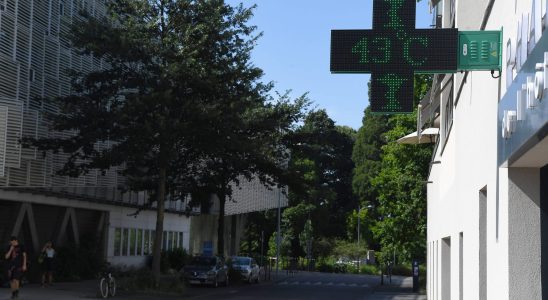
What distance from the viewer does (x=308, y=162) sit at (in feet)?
280

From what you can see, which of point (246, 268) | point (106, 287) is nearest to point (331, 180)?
point (246, 268)

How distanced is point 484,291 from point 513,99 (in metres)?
3.24

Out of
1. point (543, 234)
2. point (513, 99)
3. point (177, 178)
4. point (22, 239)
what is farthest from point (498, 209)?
point (177, 178)

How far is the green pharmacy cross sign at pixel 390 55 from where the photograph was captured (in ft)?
24.3

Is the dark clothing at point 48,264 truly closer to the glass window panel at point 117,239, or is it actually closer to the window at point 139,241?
the glass window panel at point 117,239

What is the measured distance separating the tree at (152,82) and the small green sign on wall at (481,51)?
1951 cm

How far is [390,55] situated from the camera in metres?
7.43

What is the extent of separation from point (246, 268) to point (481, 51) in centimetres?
3612

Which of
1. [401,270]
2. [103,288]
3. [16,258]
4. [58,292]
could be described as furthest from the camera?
[401,270]

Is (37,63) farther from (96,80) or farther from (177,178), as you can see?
(177,178)

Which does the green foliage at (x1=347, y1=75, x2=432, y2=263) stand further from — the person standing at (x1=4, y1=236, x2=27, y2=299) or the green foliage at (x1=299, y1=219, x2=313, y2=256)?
the green foliage at (x1=299, y1=219, x2=313, y2=256)

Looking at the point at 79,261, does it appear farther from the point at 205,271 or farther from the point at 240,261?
the point at 240,261

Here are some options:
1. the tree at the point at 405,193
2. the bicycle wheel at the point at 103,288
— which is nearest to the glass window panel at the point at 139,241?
the tree at the point at 405,193

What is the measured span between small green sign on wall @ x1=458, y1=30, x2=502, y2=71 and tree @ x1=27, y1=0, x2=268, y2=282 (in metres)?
19.5
